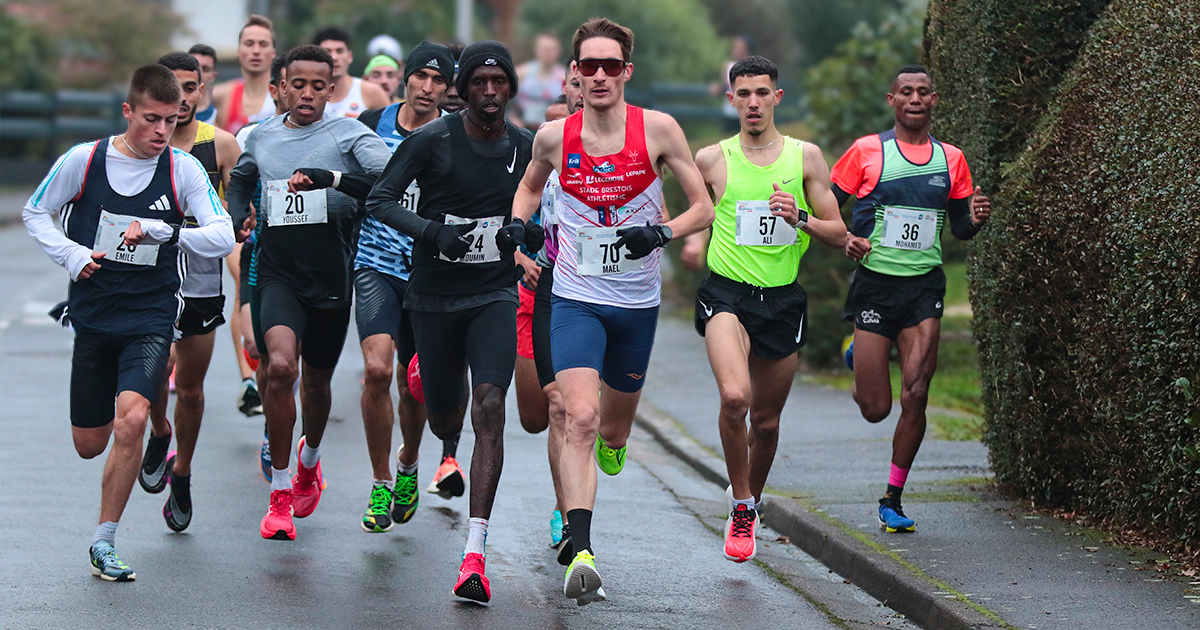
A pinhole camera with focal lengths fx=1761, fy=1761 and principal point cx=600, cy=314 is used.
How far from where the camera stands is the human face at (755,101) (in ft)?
26.4

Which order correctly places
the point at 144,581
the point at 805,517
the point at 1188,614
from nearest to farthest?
the point at 1188,614 → the point at 144,581 → the point at 805,517

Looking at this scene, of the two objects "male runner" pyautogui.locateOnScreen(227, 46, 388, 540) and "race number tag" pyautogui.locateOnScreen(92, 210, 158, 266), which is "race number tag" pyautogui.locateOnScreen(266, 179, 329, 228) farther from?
"race number tag" pyautogui.locateOnScreen(92, 210, 158, 266)

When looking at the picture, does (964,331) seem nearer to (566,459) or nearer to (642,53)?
(566,459)

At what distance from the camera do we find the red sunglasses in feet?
23.6

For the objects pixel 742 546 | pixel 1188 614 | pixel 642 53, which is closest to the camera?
pixel 1188 614

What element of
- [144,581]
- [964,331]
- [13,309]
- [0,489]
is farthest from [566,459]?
[13,309]

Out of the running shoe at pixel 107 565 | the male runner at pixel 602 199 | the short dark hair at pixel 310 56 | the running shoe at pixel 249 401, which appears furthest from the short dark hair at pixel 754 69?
the running shoe at pixel 249 401

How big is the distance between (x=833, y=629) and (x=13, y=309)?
513 inches

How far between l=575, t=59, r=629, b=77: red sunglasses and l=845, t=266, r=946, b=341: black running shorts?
204 cm

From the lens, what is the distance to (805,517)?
350 inches

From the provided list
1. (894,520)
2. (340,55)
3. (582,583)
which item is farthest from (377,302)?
(340,55)

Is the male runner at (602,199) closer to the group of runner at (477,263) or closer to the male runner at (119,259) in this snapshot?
the group of runner at (477,263)

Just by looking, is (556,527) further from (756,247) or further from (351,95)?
(351,95)

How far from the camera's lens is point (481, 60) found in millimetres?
7258
